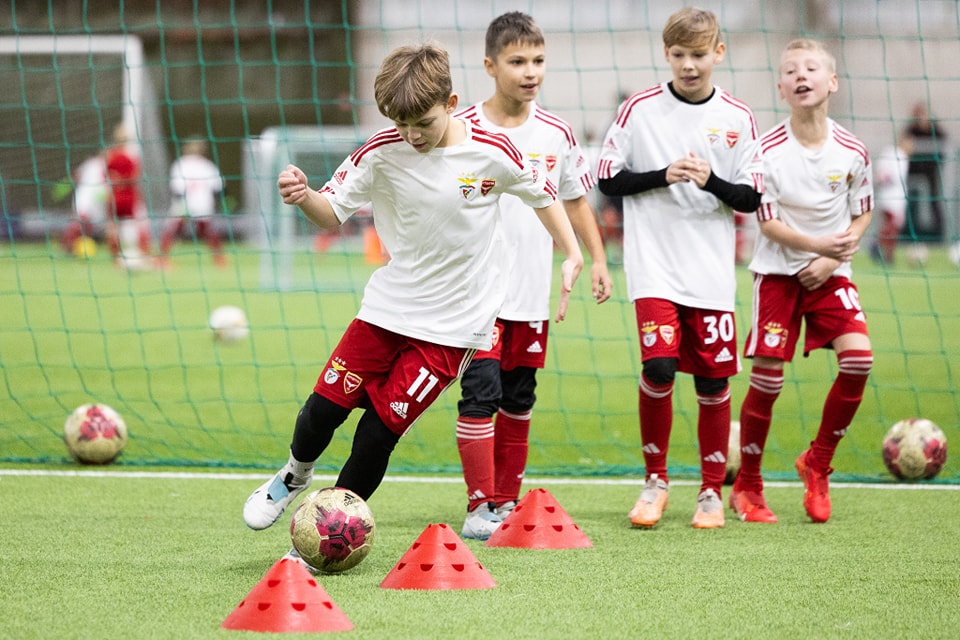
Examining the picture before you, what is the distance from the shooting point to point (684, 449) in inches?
274

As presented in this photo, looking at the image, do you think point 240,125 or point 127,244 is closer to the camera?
point 127,244

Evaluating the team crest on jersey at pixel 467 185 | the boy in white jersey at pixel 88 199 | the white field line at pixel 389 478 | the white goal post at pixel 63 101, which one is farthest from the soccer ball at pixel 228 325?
the boy in white jersey at pixel 88 199

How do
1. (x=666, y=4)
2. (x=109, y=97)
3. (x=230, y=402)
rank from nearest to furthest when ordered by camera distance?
(x=230, y=402)
(x=109, y=97)
(x=666, y=4)

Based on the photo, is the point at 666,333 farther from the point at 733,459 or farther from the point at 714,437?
the point at 733,459

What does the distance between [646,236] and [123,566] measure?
2331 mm

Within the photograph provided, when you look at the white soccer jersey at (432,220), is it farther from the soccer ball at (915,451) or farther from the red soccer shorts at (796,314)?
the soccer ball at (915,451)

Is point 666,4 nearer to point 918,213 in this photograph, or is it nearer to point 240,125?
point 918,213

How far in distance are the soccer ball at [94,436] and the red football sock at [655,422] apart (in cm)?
267

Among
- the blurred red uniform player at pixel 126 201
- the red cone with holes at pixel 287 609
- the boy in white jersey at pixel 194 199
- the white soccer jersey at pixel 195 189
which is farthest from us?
the white soccer jersey at pixel 195 189

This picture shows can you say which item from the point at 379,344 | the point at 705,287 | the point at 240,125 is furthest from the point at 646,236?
the point at 240,125

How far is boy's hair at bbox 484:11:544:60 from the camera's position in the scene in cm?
485

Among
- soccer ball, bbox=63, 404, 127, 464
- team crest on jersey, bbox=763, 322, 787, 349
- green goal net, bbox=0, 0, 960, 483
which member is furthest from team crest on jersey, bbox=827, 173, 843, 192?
soccer ball, bbox=63, 404, 127, 464

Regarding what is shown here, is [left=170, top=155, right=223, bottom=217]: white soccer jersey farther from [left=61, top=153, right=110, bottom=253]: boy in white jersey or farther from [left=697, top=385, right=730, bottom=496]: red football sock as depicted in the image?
[left=697, top=385, right=730, bottom=496]: red football sock

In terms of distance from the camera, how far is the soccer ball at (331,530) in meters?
3.88
